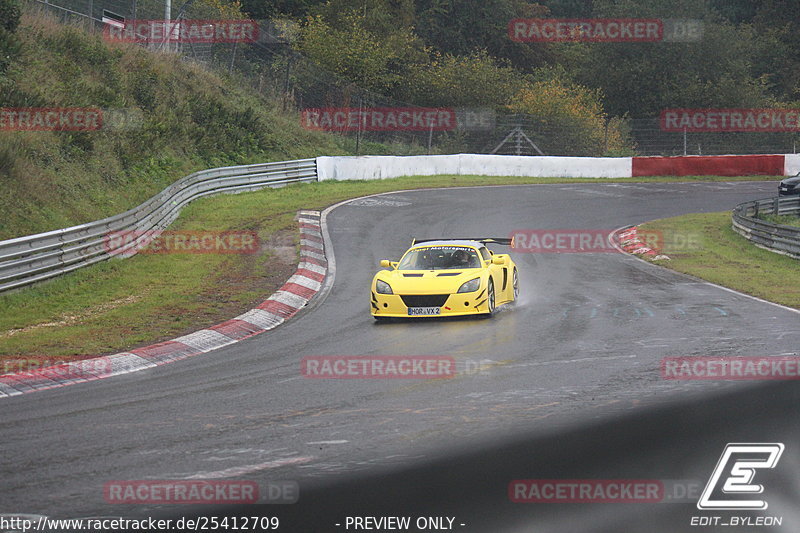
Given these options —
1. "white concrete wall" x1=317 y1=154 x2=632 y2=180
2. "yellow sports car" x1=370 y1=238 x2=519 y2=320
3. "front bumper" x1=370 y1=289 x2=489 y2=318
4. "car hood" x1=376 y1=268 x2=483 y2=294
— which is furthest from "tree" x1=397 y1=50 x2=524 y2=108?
"front bumper" x1=370 y1=289 x2=489 y2=318

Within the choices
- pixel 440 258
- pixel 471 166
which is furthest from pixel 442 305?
pixel 471 166

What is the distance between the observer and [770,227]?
2445 cm

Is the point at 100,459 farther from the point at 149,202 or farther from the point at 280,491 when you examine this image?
the point at 149,202

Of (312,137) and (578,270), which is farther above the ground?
(312,137)

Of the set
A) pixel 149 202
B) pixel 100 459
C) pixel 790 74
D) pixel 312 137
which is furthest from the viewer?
pixel 790 74

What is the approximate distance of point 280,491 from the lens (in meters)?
5.57

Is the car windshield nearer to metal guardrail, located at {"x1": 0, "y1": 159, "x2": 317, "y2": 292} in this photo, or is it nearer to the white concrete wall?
metal guardrail, located at {"x1": 0, "y1": 159, "x2": 317, "y2": 292}

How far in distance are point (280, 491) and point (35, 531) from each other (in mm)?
1369

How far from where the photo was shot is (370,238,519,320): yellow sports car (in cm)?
1359

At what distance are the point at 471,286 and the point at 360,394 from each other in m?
5.39

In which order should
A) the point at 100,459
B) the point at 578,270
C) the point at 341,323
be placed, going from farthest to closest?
the point at 578,270, the point at 341,323, the point at 100,459

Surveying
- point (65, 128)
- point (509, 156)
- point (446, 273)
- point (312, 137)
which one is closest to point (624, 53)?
point (509, 156)

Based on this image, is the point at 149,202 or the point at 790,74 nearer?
the point at 149,202

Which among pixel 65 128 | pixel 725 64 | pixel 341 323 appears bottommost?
pixel 341 323
